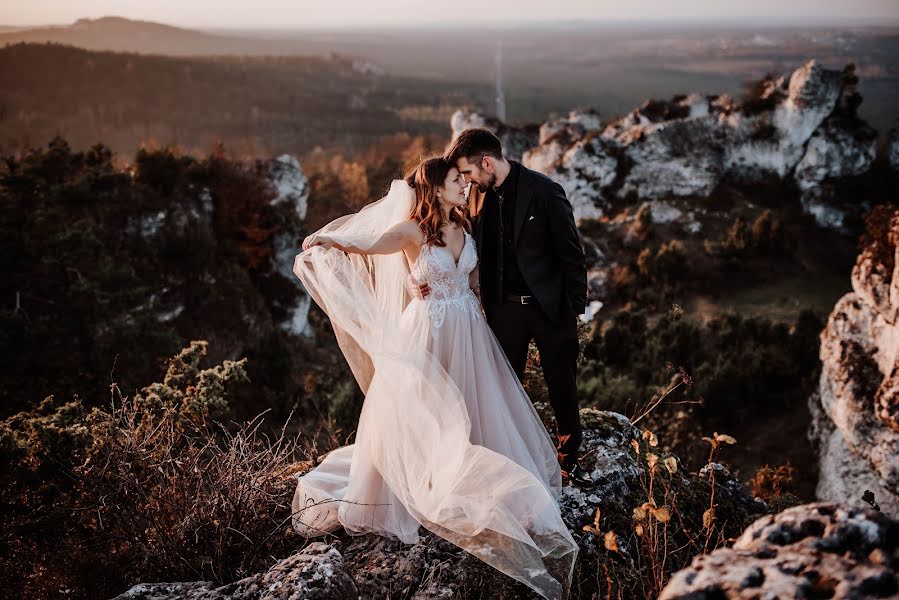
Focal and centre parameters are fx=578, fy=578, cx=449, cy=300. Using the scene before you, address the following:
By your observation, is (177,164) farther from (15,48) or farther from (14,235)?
(15,48)

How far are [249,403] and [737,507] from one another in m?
12.0

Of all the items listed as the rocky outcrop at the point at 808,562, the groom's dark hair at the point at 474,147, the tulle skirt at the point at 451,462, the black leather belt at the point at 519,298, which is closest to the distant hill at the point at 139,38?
the groom's dark hair at the point at 474,147

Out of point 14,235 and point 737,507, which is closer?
point 737,507

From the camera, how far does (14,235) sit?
10.5m

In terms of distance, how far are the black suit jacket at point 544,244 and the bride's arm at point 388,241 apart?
1.40 feet

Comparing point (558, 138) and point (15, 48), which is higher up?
point (15, 48)

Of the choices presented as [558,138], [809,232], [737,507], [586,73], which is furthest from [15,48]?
[586,73]

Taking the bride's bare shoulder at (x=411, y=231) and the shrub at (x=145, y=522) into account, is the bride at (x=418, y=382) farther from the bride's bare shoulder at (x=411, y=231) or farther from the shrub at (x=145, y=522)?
the shrub at (x=145, y=522)

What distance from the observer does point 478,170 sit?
3416 mm

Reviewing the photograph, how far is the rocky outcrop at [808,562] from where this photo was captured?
1.24 m

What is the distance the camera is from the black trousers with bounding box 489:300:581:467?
355 centimetres

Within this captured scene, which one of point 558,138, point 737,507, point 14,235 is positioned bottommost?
point 737,507

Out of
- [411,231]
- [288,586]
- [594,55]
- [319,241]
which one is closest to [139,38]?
[594,55]

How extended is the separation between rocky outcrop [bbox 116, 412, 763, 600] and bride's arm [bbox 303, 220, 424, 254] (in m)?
1.63
